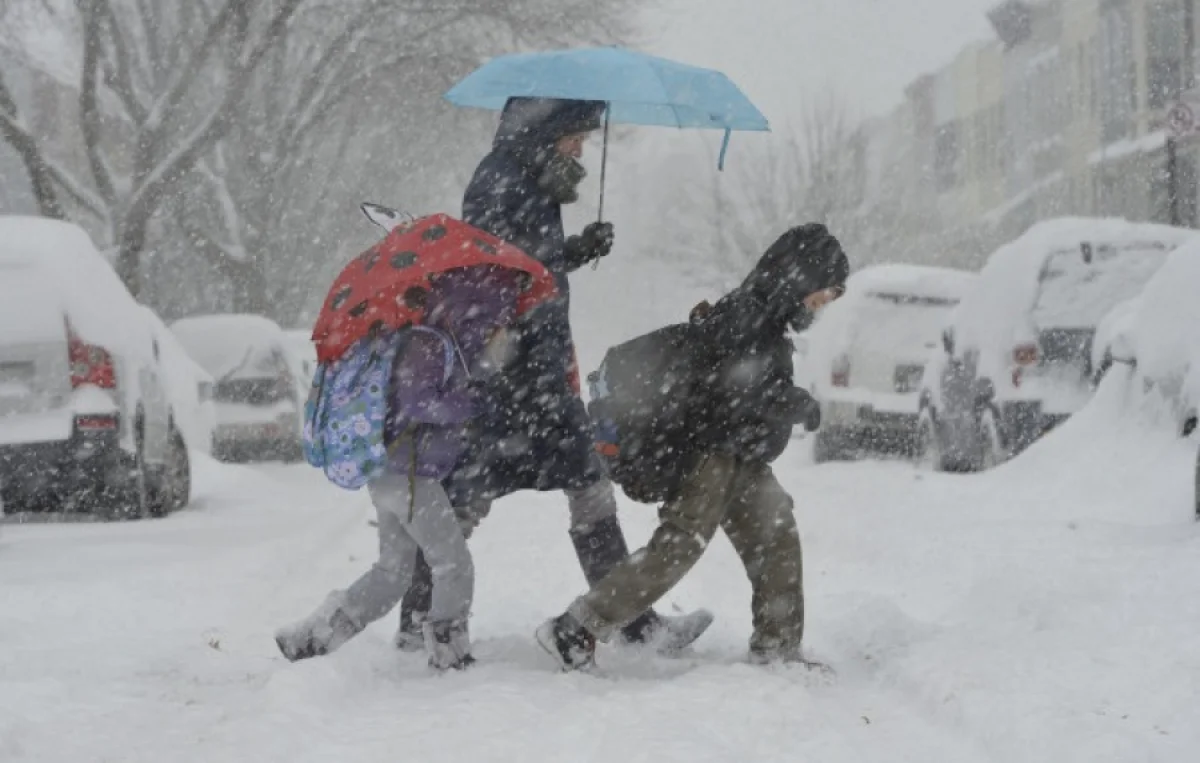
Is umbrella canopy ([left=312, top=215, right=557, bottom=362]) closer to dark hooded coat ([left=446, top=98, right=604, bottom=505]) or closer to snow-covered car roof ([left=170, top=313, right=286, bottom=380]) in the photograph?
dark hooded coat ([left=446, top=98, right=604, bottom=505])

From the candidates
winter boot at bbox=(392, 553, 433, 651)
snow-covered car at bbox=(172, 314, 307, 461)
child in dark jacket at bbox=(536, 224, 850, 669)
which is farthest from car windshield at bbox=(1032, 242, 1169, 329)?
snow-covered car at bbox=(172, 314, 307, 461)

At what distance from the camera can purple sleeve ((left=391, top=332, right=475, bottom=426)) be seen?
16.2 ft

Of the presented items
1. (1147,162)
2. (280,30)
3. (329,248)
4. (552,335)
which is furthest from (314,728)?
(1147,162)

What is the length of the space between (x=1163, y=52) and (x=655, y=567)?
36.4m

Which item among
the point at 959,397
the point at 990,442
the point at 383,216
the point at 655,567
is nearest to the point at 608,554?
the point at 655,567

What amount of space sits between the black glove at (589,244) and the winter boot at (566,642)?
3.78 ft

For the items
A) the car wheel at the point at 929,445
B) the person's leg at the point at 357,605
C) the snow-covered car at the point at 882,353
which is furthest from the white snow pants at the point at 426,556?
the snow-covered car at the point at 882,353

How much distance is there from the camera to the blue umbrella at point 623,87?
18.5 feet

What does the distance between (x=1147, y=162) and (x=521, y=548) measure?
1313 inches

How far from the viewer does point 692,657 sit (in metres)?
5.57

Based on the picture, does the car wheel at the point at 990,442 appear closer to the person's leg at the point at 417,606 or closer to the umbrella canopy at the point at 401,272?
the person's leg at the point at 417,606

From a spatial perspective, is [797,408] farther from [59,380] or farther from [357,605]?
[59,380]

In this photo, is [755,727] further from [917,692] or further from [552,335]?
[552,335]

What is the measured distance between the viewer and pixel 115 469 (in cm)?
1048
